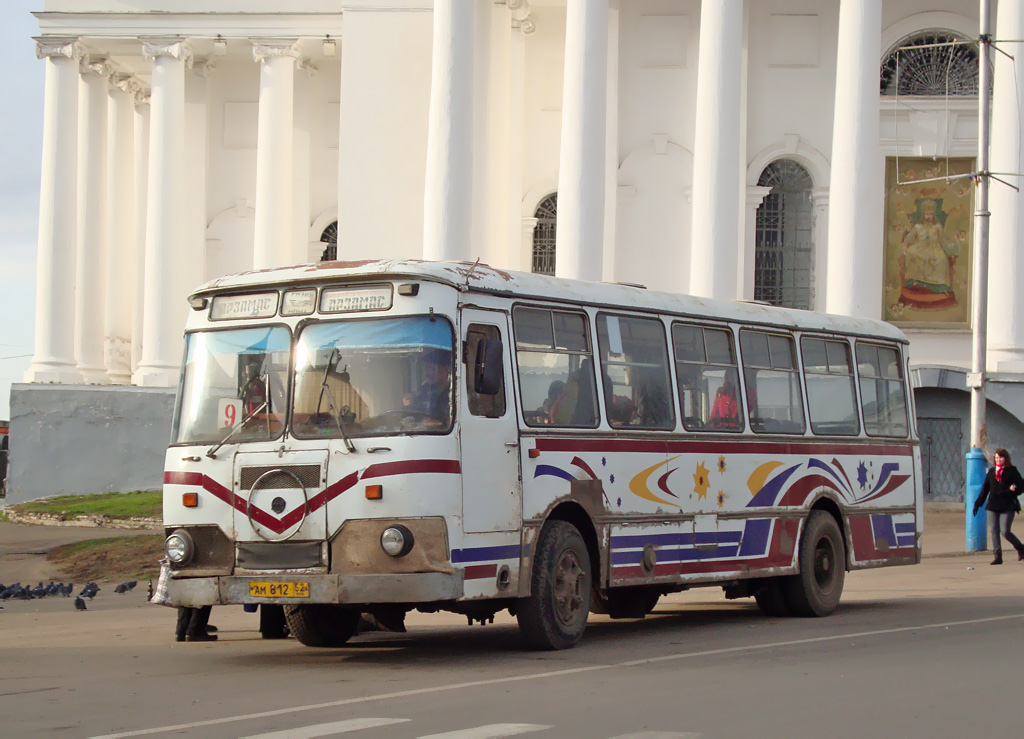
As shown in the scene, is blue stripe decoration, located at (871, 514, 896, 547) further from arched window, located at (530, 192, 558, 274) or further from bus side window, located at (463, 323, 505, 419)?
arched window, located at (530, 192, 558, 274)

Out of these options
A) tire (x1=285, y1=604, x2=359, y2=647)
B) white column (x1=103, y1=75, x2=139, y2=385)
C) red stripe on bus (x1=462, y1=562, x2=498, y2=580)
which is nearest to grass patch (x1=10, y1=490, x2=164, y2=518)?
white column (x1=103, y1=75, x2=139, y2=385)

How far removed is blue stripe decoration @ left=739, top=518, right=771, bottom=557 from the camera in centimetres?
1390

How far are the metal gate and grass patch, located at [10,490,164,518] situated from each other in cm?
1730

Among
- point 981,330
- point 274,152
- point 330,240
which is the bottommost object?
point 981,330

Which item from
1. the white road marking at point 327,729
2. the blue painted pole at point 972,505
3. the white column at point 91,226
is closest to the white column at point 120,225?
the white column at point 91,226

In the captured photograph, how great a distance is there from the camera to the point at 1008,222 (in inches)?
1230

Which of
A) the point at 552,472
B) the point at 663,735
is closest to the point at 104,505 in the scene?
the point at 552,472

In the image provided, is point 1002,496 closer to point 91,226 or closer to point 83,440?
point 83,440

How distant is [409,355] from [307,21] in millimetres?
29110

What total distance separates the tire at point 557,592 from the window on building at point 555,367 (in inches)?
36.1

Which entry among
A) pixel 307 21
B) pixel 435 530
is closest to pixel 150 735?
pixel 435 530

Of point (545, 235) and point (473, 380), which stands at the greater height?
point (545, 235)

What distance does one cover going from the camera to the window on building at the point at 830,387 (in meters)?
14.9

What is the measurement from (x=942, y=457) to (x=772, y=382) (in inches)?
809
